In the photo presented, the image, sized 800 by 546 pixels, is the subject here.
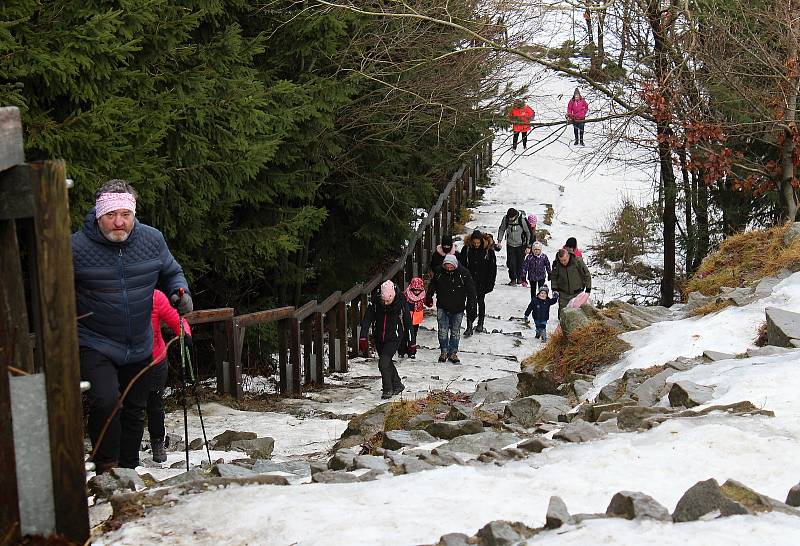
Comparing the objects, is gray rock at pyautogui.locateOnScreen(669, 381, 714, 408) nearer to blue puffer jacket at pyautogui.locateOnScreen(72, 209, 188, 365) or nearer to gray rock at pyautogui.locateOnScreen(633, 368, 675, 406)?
gray rock at pyautogui.locateOnScreen(633, 368, 675, 406)

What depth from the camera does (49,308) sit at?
323 centimetres

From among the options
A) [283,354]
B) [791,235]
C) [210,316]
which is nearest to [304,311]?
[283,354]

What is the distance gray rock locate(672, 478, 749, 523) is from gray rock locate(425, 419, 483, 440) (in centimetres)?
269

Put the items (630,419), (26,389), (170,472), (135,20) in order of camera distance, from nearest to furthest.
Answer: (26,389) < (630,419) < (170,472) < (135,20)

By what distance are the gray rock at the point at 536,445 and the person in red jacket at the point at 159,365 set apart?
7.27ft

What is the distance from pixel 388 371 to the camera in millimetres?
11242

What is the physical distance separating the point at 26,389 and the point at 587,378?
233 inches

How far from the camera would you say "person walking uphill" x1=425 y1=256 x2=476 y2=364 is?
551 inches

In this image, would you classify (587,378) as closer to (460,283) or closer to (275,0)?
(460,283)

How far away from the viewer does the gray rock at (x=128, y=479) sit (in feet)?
14.9

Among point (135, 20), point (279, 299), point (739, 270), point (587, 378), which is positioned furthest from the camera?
point (279, 299)

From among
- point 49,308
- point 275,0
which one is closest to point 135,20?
point 275,0

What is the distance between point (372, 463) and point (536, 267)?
11.8 metres

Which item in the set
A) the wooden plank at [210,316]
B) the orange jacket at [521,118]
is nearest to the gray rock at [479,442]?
the wooden plank at [210,316]
